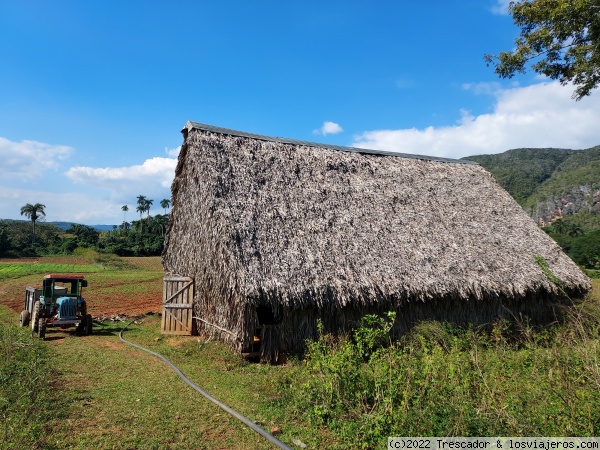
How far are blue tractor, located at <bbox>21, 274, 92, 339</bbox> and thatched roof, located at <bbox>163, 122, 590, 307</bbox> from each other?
3.11 m

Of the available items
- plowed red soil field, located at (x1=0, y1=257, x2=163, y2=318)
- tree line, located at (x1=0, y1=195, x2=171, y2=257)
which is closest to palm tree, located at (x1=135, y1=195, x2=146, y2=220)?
tree line, located at (x1=0, y1=195, x2=171, y2=257)

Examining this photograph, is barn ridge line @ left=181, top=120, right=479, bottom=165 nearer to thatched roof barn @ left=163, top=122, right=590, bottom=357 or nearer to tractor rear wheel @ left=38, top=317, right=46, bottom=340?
thatched roof barn @ left=163, top=122, right=590, bottom=357

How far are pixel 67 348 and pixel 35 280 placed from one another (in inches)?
797

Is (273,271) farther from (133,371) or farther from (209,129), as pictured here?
(209,129)

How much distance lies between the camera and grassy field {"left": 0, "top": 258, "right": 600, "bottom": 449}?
14.7 feet

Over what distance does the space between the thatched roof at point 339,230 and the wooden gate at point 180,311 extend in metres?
0.70

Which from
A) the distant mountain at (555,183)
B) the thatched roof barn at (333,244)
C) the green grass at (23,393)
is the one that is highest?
the distant mountain at (555,183)

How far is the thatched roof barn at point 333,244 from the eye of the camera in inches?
356

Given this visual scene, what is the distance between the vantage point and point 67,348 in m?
9.59

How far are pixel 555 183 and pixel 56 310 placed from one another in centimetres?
7485

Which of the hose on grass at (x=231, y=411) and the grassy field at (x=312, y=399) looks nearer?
the grassy field at (x=312, y=399)

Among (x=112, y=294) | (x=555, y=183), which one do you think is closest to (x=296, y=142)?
(x=112, y=294)

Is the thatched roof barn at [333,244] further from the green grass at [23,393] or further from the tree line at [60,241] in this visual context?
the tree line at [60,241]

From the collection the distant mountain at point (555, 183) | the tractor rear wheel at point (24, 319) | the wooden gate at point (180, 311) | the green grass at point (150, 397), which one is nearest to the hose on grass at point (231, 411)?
the green grass at point (150, 397)
